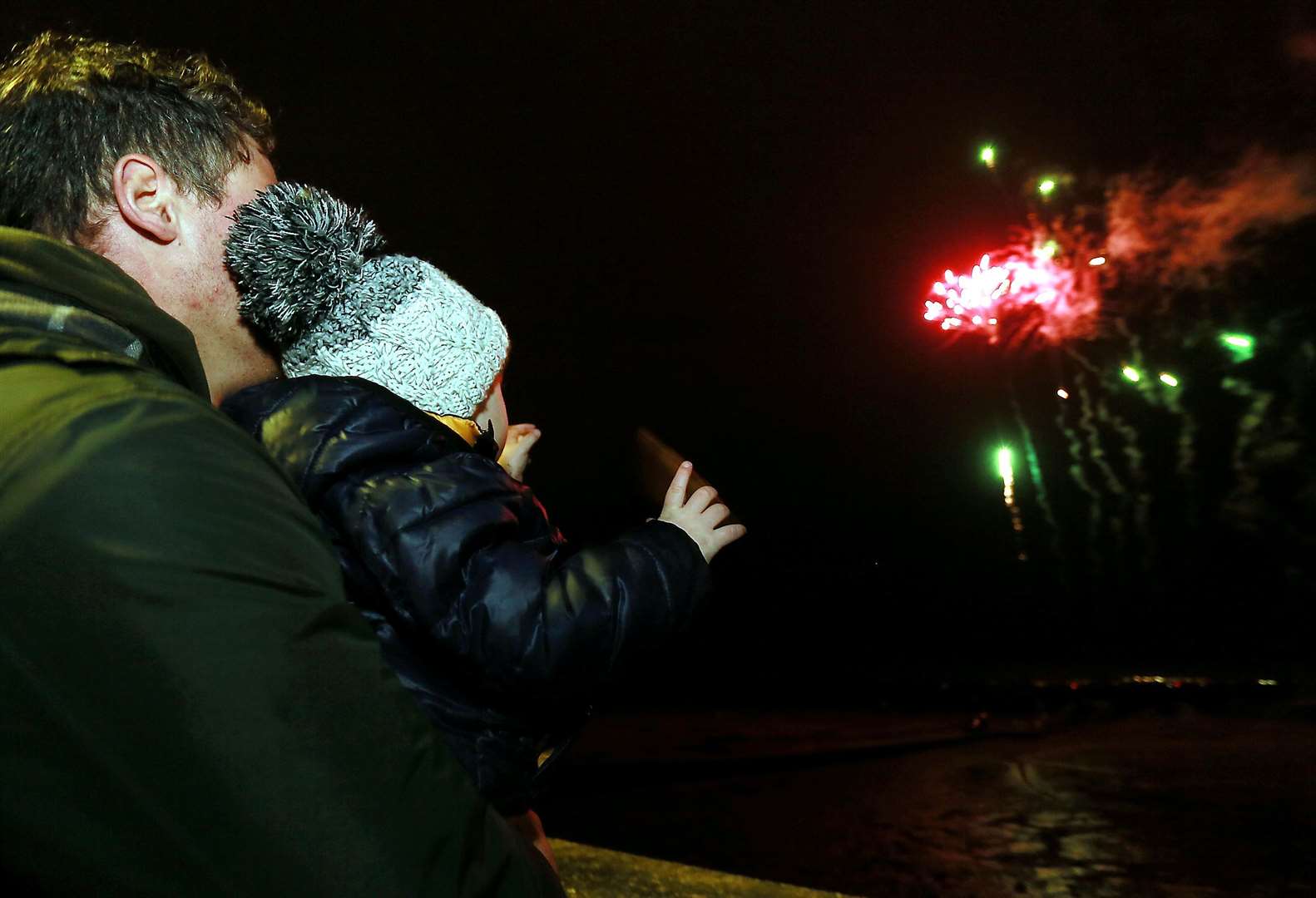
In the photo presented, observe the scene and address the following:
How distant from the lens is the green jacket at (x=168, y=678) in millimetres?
576

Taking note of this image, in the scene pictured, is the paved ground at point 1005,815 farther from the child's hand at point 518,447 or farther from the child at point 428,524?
the child at point 428,524

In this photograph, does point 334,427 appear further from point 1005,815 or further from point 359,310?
point 1005,815

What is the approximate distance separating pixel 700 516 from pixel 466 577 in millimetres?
570

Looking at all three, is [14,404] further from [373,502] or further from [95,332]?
[373,502]

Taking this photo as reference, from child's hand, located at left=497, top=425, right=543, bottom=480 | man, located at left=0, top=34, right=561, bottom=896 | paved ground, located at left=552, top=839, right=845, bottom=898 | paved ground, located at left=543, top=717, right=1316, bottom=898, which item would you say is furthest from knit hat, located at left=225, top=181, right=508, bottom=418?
paved ground, located at left=543, top=717, right=1316, bottom=898

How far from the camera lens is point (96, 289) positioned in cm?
78

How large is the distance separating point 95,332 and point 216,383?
40.2 inches

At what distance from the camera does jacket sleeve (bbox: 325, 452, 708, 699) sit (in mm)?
1578

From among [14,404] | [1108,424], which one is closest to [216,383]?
[14,404]

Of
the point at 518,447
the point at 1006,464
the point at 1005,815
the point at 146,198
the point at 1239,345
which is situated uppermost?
the point at 1239,345

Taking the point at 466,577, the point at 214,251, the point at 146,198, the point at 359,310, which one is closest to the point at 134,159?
the point at 146,198

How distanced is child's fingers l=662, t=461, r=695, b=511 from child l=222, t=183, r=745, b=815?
0.07 m

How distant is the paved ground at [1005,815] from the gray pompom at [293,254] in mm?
5209

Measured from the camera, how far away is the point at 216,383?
67.1 inches
